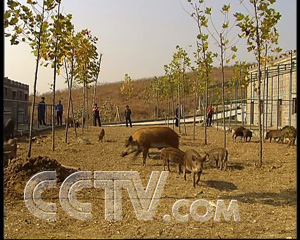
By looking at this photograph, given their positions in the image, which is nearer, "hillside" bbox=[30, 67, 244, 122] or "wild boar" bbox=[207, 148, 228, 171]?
"wild boar" bbox=[207, 148, 228, 171]

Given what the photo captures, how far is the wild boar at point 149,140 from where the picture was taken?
1155cm

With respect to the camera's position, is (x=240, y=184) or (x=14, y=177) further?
(x=240, y=184)

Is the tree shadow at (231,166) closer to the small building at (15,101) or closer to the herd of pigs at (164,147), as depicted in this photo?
the herd of pigs at (164,147)

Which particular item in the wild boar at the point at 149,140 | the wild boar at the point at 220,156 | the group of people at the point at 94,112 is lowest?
the wild boar at the point at 220,156

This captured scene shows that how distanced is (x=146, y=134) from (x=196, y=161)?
12.4 feet

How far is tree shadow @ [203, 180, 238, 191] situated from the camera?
832 centimetres

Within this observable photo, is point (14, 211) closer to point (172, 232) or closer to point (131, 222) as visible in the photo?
point (131, 222)

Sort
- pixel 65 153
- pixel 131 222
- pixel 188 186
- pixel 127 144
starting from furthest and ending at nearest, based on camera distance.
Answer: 1. pixel 65 153
2. pixel 127 144
3. pixel 188 186
4. pixel 131 222

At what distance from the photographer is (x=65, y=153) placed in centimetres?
1334

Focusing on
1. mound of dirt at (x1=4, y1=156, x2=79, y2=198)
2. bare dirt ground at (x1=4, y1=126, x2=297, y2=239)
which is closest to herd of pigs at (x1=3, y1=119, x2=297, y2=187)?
bare dirt ground at (x1=4, y1=126, x2=297, y2=239)

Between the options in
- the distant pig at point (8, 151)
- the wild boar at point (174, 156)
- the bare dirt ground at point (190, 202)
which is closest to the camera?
the bare dirt ground at point (190, 202)

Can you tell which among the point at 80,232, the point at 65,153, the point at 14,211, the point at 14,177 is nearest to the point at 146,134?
the point at 65,153

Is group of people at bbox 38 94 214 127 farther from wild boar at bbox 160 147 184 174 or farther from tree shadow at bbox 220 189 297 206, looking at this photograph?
tree shadow at bbox 220 189 297 206

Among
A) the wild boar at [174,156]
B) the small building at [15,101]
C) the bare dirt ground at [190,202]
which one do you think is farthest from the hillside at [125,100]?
the wild boar at [174,156]
